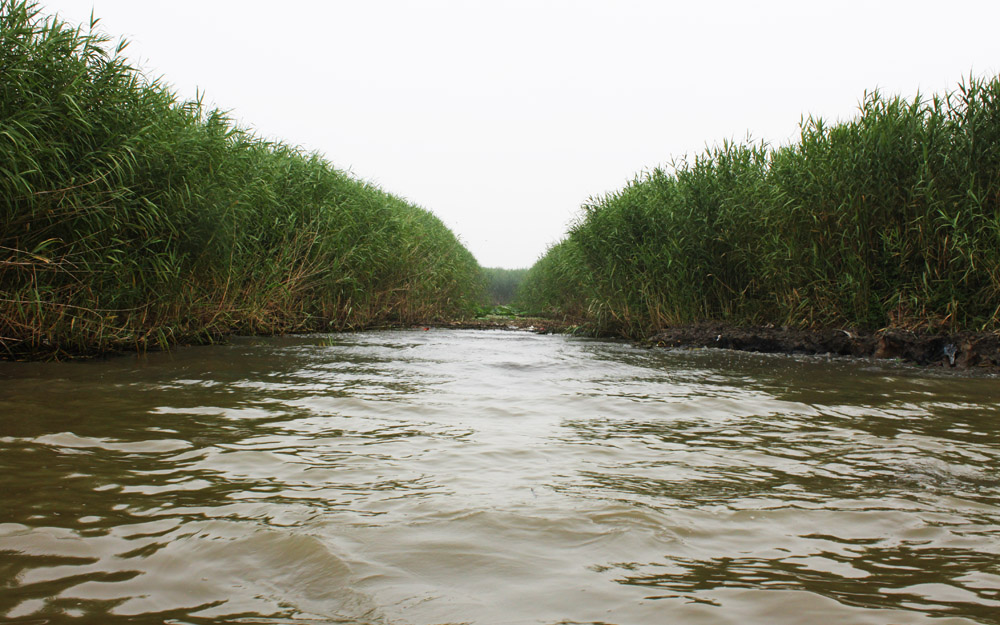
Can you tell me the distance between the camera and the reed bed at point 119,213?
5727 millimetres

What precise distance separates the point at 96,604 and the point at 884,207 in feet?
29.6

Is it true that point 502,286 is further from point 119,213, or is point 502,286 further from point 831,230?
point 119,213

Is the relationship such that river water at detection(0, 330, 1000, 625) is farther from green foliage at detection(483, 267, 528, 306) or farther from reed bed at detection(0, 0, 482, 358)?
green foliage at detection(483, 267, 528, 306)

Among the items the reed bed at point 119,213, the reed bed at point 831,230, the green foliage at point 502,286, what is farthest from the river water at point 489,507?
the green foliage at point 502,286

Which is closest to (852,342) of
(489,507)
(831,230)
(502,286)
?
(831,230)

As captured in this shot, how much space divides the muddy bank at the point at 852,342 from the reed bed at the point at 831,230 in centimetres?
26

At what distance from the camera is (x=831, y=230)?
882 centimetres

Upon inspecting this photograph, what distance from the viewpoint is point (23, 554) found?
74.2 inches

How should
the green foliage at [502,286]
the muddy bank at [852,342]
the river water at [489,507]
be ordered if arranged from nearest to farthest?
1. the river water at [489,507]
2. the muddy bank at [852,342]
3. the green foliage at [502,286]

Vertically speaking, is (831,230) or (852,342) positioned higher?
(831,230)

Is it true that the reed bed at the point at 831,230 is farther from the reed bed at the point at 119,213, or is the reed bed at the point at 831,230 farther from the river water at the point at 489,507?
the reed bed at the point at 119,213

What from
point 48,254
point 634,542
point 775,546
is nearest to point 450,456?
point 634,542

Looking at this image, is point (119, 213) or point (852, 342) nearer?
point (119, 213)

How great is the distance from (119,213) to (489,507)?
585cm
